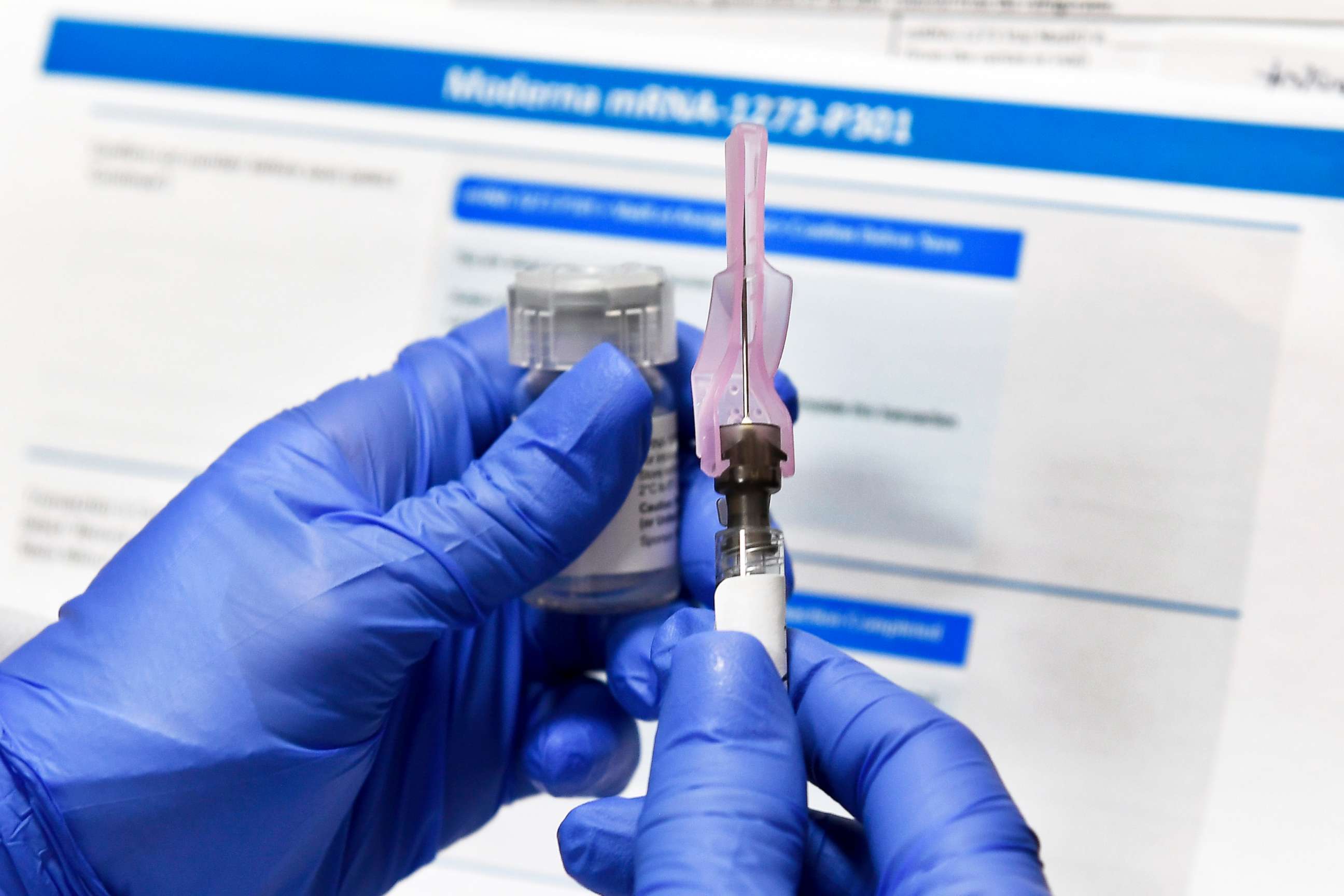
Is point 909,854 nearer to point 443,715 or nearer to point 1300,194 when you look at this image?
point 443,715

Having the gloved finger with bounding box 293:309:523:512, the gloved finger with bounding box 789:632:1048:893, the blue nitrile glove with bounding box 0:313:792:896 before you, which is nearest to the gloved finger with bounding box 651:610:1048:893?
the gloved finger with bounding box 789:632:1048:893

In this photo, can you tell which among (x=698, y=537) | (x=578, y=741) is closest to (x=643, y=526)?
(x=698, y=537)

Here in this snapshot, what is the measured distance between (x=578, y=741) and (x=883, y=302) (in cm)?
43

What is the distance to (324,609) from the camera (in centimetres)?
56

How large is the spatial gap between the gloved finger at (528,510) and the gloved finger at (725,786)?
115mm

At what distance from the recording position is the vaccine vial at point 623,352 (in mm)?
582

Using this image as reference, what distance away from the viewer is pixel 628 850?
22.3 inches

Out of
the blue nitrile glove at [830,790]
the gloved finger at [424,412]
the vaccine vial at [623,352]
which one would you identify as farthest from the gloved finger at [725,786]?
the gloved finger at [424,412]

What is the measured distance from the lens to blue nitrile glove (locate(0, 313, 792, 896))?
549 millimetres

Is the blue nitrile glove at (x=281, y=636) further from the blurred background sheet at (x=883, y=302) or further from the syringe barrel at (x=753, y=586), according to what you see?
the blurred background sheet at (x=883, y=302)

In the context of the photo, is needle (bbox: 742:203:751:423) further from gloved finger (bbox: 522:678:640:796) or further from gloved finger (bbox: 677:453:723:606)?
gloved finger (bbox: 522:678:640:796)

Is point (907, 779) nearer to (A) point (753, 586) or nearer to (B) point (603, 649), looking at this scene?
(A) point (753, 586)

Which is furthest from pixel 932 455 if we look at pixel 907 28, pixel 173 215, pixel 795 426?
pixel 173 215

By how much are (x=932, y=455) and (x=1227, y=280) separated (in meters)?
0.27
